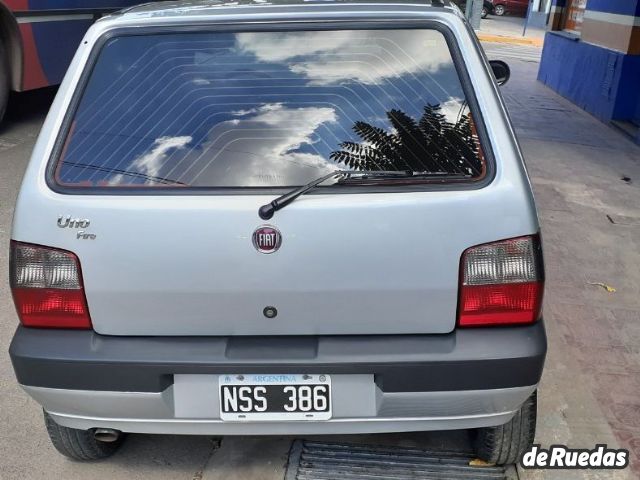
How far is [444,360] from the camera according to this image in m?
2.19

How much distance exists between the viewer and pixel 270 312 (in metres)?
2.24

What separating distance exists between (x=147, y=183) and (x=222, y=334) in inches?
21.8

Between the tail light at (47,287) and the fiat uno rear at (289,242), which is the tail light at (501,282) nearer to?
the fiat uno rear at (289,242)

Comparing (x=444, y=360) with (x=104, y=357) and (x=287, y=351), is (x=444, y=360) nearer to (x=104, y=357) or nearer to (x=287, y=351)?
(x=287, y=351)

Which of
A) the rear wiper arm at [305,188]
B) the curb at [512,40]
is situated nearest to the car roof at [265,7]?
the rear wiper arm at [305,188]

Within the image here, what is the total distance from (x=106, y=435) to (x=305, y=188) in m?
1.28

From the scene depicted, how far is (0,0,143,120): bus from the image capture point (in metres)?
7.19

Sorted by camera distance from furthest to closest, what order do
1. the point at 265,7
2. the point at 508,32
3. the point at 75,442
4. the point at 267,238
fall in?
the point at 508,32 → the point at 75,442 → the point at 265,7 → the point at 267,238

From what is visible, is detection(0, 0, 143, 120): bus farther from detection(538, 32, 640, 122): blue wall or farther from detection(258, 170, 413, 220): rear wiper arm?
detection(538, 32, 640, 122): blue wall

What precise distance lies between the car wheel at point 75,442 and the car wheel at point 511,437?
1534mm

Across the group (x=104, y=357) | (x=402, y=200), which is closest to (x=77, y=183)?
(x=104, y=357)

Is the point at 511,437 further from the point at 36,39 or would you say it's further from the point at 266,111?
the point at 36,39

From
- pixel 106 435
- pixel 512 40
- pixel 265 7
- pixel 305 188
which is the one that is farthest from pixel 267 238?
pixel 512 40

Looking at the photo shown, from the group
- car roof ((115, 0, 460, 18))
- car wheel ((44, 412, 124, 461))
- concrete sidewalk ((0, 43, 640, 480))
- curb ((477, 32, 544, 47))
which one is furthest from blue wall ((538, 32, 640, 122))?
curb ((477, 32, 544, 47))
